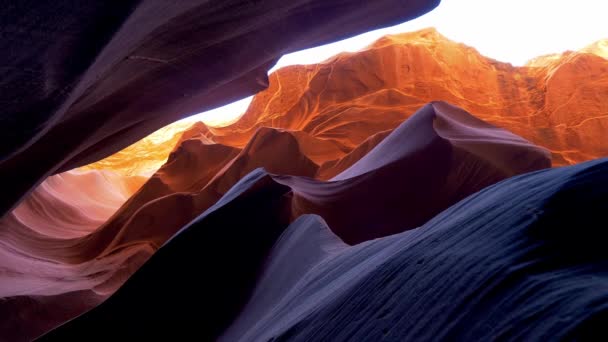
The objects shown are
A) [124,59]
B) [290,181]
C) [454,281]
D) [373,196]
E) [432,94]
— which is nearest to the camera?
[454,281]

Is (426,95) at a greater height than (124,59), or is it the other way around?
(124,59)

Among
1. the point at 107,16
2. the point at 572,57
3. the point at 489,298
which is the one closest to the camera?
the point at 489,298

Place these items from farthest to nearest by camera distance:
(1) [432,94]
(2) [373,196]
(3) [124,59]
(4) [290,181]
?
(1) [432,94] → (4) [290,181] → (2) [373,196] → (3) [124,59]

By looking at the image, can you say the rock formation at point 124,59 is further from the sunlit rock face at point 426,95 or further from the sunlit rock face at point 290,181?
the sunlit rock face at point 426,95

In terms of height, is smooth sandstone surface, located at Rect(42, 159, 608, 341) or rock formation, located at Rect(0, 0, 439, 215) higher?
rock formation, located at Rect(0, 0, 439, 215)

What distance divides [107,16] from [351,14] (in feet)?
9.07

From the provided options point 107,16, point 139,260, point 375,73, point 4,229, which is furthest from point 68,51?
point 375,73

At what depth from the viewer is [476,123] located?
4168 mm

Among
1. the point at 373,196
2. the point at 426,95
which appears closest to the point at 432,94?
the point at 426,95

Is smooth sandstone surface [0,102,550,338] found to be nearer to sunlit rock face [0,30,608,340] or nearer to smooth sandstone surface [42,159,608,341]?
sunlit rock face [0,30,608,340]

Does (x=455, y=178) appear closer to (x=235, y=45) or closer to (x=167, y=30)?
(x=235, y=45)

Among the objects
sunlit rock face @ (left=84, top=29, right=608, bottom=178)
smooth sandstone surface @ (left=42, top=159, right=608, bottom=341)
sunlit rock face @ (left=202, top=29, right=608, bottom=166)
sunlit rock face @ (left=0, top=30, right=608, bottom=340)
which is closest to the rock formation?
sunlit rock face @ (left=0, top=30, right=608, bottom=340)

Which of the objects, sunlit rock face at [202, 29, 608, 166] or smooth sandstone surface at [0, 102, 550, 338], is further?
sunlit rock face at [202, 29, 608, 166]

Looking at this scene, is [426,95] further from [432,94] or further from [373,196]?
[373,196]
